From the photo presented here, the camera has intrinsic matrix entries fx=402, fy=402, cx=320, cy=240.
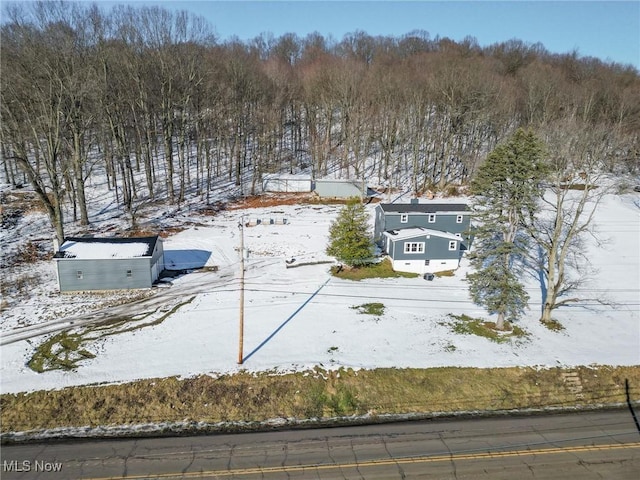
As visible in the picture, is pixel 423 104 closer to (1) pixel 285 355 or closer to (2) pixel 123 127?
(2) pixel 123 127

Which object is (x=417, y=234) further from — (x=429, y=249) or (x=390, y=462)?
(x=390, y=462)

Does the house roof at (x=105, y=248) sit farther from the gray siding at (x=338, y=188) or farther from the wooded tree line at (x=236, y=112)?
the gray siding at (x=338, y=188)

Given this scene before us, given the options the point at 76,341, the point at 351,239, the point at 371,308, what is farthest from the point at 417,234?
the point at 76,341

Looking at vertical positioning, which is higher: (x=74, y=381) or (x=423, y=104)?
(x=423, y=104)

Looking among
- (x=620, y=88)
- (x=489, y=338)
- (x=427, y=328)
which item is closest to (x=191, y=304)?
(x=427, y=328)

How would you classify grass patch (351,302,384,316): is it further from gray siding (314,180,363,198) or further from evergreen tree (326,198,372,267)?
gray siding (314,180,363,198)
